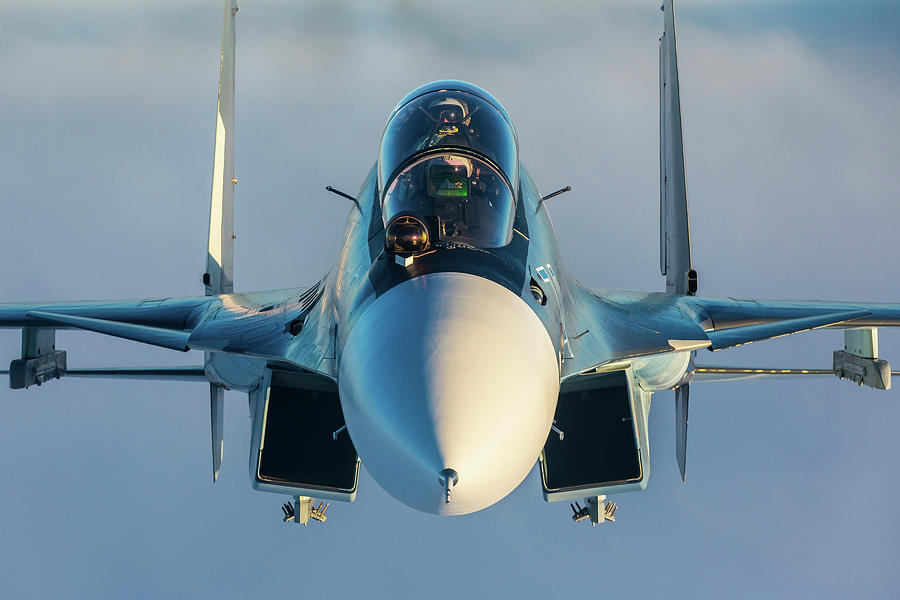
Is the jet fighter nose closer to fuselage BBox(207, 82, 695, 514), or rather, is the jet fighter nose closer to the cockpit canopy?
fuselage BBox(207, 82, 695, 514)

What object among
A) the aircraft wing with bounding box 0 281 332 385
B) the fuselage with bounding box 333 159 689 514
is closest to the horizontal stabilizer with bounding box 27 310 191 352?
the aircraft wing with bounding box 0 281 332 385

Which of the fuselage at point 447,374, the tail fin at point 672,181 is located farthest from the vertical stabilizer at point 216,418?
the tail fin at point 672,181

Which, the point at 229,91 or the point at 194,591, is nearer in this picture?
the point at 229,91

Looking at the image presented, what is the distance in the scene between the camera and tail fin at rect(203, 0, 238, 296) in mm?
13077

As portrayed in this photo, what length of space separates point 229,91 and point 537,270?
8264 millimetres

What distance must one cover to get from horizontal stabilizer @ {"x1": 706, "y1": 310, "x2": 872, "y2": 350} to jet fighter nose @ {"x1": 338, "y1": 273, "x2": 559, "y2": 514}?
3387 millimetres

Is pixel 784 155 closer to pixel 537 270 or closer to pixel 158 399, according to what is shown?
pixel 158 399

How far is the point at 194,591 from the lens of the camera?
21.9 metres

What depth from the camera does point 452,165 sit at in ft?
24.9

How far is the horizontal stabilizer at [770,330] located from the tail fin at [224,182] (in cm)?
749

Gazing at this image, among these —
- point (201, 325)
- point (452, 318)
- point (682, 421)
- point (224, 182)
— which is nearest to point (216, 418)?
point (201, 325)

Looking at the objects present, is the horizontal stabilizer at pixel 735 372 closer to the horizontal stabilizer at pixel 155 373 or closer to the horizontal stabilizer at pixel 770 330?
the horizontal stabilizer at pixel 770 330

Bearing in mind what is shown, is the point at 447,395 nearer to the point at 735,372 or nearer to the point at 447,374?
the point at 447,374

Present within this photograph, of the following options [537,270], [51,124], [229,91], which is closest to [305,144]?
[51,124]
